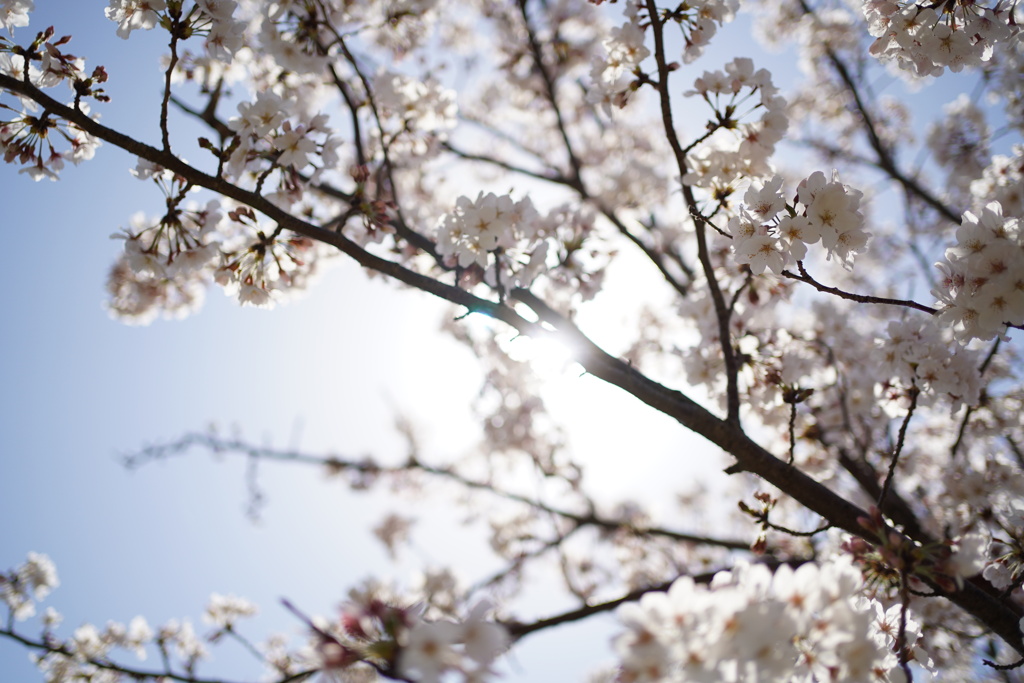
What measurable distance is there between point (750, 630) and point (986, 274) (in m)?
1.57

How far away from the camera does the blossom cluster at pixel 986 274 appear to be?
183 cm

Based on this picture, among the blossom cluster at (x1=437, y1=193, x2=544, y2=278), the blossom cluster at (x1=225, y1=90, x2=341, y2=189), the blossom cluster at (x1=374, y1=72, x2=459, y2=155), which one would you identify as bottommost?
the blossom cluster at (x1=437, y1=193, x2=544, y2=278)

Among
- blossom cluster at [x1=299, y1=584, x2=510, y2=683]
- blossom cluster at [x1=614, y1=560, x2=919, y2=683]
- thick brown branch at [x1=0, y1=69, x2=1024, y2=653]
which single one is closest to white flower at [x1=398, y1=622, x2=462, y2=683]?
blossom cluster at [x1=299, y1=584, x2=510, y2=683]

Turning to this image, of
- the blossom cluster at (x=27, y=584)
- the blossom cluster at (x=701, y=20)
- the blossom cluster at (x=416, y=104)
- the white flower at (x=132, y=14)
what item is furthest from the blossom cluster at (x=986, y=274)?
the blossom cluster at (x=27, y=584)

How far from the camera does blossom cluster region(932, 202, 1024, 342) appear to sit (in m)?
1.83

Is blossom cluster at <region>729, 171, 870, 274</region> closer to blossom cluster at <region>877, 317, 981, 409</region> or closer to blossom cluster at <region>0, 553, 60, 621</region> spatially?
blossom cluster at <region>877, 317, 981, 409</region>

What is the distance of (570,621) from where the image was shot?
3357 millimetres

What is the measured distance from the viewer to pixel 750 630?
1.39 meters

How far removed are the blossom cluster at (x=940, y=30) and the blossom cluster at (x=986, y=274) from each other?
0.98 m

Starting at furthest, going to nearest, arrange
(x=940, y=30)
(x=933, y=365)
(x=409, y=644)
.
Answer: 1. (x=933, y=365)
2. (x=940, y=30)
3. (x=409, y=644)

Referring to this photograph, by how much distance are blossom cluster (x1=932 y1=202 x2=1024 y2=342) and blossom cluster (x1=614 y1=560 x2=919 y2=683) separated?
1.08 meters

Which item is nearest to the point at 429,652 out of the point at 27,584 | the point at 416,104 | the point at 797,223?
the point at 797,223

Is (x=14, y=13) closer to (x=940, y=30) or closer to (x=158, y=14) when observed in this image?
(x=158, y=14)

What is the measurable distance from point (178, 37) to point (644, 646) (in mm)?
3032
